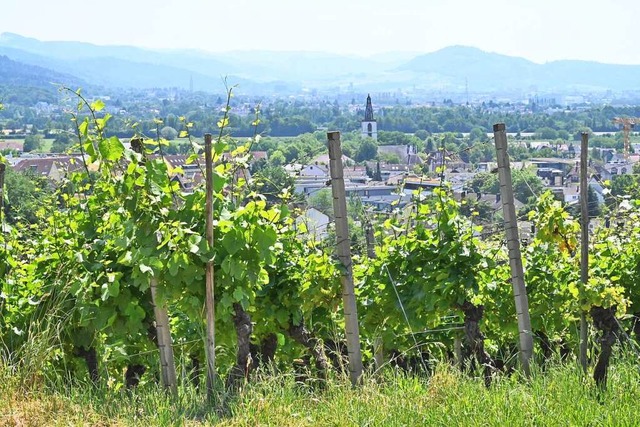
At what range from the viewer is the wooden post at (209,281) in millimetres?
4016

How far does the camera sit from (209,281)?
13.5ft

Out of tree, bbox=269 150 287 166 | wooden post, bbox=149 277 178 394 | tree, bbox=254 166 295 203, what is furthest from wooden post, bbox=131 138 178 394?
tree, bbox=269 150 287 166

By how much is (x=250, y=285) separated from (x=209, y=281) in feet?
Answer: 0.76

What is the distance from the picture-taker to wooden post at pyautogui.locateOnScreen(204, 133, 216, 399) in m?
4.02

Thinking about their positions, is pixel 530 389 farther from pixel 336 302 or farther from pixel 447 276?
pixel 336 302

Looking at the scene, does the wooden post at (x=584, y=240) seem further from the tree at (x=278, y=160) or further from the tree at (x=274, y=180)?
the tree at (x=278, y=160)

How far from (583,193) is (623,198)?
987 millimetres

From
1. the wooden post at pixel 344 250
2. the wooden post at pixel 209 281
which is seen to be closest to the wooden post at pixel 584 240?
the wooden post at pixel 344 250

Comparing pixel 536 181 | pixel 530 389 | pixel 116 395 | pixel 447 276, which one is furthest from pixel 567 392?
pixel 536 181

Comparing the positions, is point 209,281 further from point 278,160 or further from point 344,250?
point 278,160

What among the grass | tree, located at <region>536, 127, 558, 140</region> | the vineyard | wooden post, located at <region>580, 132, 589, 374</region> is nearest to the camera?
the grass

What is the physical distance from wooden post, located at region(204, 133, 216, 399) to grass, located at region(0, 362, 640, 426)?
5.3 inches

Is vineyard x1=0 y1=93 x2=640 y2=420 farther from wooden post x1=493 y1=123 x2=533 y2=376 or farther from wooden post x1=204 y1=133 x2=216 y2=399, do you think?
wooden post x1=493 y1=123 x2=533 y2=376

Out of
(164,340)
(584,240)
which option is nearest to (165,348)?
(164,340)
